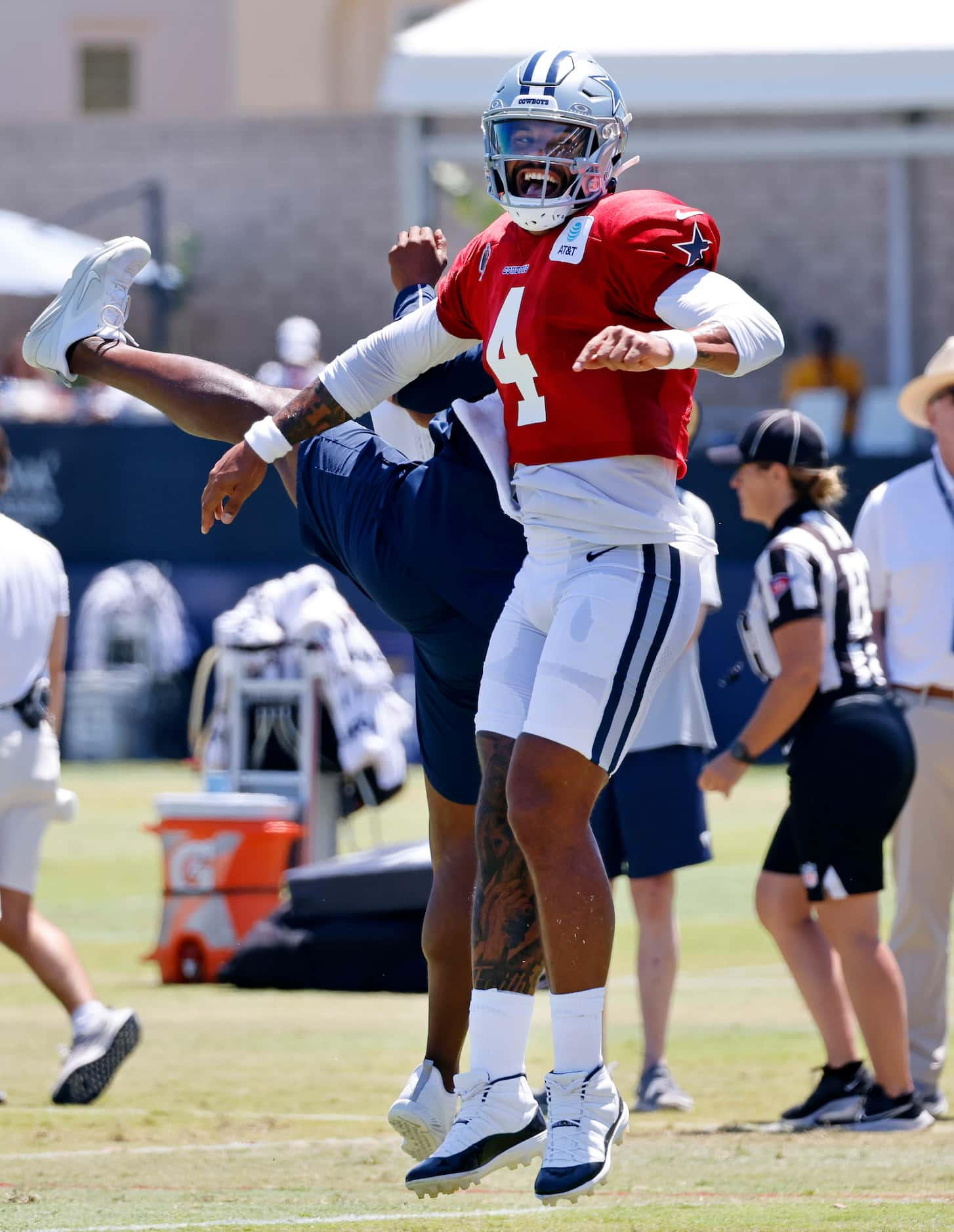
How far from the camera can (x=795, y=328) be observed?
2659 centimetres

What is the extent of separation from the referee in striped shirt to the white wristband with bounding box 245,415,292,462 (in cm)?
208

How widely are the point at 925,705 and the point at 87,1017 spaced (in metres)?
2.99

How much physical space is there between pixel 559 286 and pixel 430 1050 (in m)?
1.89

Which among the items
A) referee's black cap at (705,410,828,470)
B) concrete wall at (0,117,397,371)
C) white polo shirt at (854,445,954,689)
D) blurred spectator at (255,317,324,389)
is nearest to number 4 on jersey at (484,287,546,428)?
referee's black cap at (705,410,828,470)

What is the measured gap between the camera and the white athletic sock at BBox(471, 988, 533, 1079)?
4688 mm

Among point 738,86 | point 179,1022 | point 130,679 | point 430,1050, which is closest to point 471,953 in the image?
point 430,1050

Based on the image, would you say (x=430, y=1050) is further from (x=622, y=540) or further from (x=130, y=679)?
(x=130, y=679)

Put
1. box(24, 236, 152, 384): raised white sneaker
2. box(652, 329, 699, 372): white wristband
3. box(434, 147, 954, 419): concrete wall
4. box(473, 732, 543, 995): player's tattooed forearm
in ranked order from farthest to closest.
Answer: box(434, 147, 954, 419): concrete wall → box(24, 236, 152, 384): raised white sneaker → box(473, 732, 543, 995): player's tattooed forearm → box(652, 329, 699, 372): white wristband

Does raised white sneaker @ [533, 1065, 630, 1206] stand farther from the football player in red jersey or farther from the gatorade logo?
the gatorade logo

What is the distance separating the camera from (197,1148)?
20.4ft

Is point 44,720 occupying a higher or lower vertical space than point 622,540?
lower

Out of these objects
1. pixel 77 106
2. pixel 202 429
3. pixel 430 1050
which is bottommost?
pixel 430 1050

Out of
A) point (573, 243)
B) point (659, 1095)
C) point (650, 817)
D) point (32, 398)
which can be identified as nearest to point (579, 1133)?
point (573, 243)

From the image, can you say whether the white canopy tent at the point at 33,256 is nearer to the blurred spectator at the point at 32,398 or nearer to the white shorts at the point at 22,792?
the blurred spectator at the point at 32,398
